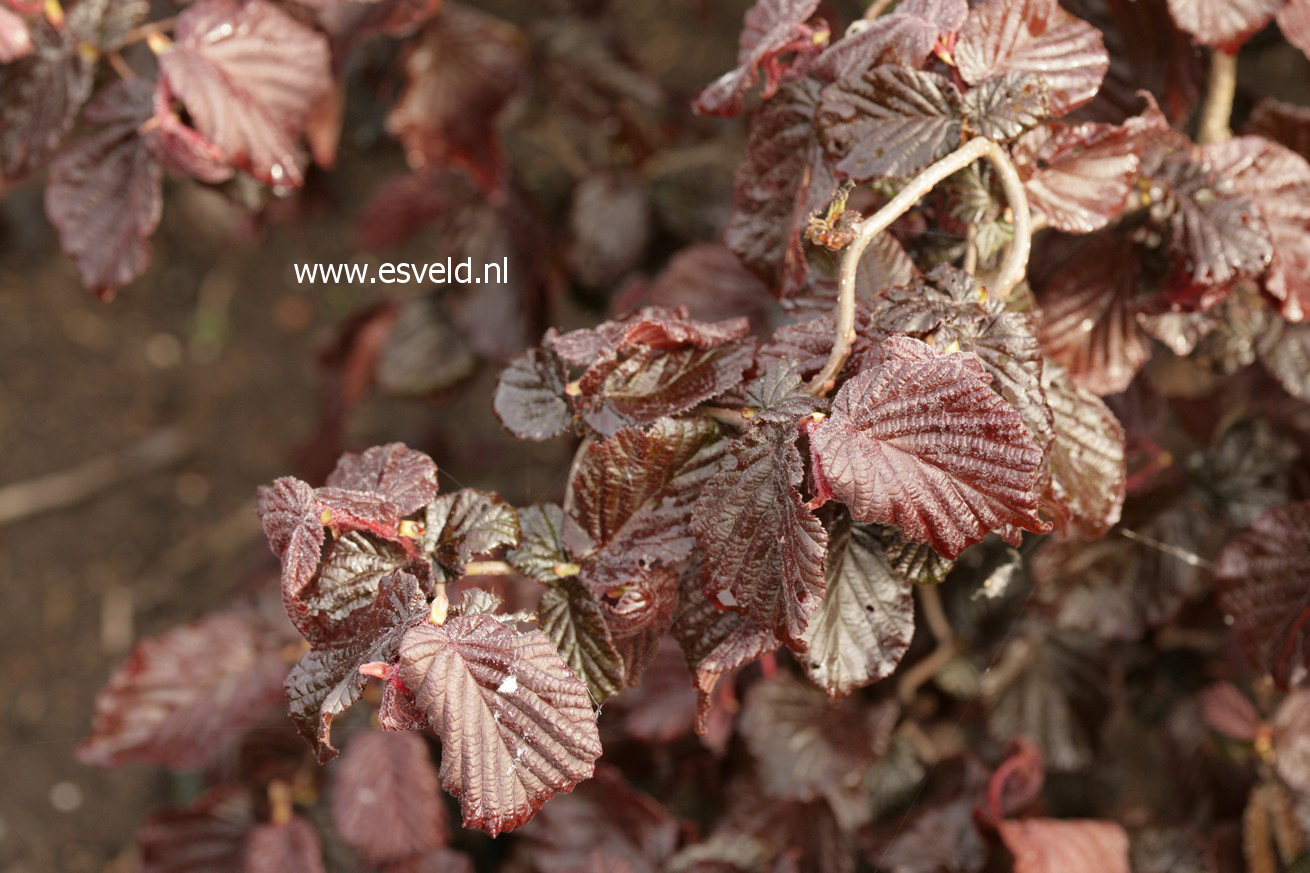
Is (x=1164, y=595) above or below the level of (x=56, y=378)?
above

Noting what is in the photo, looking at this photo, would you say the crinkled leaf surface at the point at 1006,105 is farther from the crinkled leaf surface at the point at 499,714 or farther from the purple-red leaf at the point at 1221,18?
the crinkled leaf surface at the point at 499,714

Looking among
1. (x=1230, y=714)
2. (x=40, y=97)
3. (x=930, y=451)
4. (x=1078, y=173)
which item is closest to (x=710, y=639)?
(x=930, y=451)

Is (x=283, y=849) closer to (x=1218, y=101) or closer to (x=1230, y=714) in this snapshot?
(x=1230, y=714)

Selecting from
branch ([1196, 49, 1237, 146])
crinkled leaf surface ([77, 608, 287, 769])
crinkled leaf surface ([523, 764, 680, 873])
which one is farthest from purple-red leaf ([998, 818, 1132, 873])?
crinkled leaf surface ([77, 608, 287, 769])

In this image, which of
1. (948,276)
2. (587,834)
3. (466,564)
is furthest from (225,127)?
(587,834)

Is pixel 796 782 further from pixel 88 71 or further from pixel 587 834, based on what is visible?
pixel 88 71

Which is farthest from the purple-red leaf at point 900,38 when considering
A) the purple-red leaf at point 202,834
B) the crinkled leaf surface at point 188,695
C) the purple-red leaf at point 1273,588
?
the purple-red leaf at point 202,834
